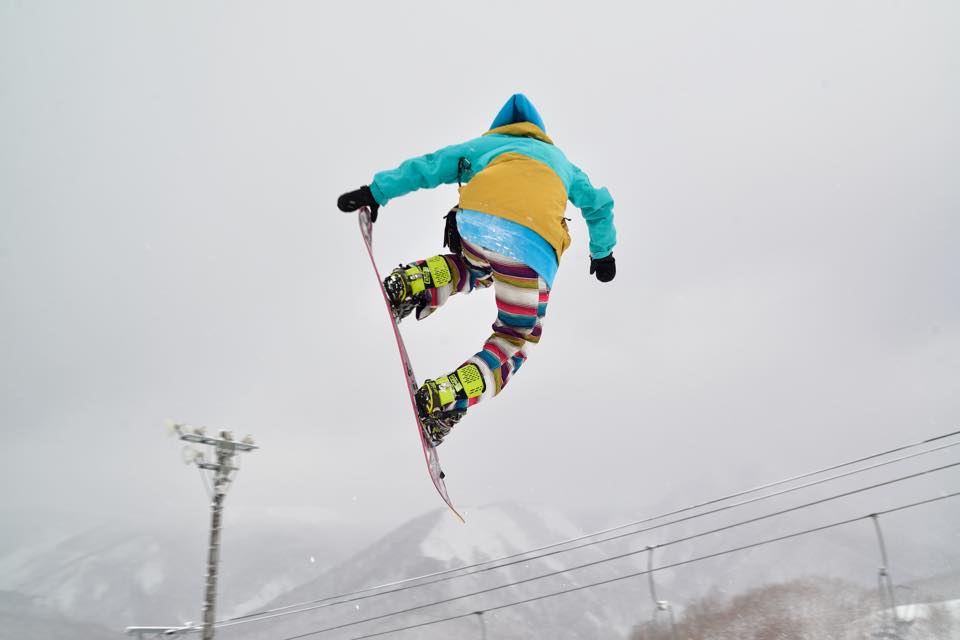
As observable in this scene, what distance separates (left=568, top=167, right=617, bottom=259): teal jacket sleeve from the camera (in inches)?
205

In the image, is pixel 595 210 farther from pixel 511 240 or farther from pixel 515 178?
pixel 511 240

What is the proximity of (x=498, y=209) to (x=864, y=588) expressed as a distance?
15.1 feet

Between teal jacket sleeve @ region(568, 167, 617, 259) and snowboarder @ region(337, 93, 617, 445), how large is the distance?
0.01 meters

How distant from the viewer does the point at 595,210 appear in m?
5.41

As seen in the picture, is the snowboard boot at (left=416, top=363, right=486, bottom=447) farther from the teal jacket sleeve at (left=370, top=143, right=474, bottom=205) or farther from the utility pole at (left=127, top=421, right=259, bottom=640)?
the utility pole at (left=127, top=421, right=259, bottom=640)

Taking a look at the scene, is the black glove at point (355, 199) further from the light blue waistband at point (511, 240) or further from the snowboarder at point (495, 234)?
the light blue waistband at point (511, 240)

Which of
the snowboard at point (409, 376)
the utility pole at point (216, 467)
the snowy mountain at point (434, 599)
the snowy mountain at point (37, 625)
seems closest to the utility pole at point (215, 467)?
the utility pole at point (216, 467)

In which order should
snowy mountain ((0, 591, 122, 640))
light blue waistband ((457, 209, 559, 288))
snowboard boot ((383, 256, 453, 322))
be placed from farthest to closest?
snowy mountain ((0, 591, 122, 640))
snowboard boot ((383, 256, 453, 322))
light blue waistband ((457, 209, 559, 288))

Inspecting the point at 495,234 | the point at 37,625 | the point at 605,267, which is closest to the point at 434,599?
the point at 37,625

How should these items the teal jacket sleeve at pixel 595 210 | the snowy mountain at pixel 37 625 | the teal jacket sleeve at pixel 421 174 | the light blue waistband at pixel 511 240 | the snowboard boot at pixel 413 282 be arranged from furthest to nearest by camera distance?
1. the snowy mountain at pixel 37 625
2. the teal jacket sleeve at pixel 595 210
3. the snowboard boot at pixel 413 282
4. the teal jacket sleeve at pixel 421 174
5. the light blue waistband at pixel 511 240

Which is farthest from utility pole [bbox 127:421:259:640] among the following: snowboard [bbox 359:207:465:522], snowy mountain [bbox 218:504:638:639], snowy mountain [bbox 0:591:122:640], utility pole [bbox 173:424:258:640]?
snowy mountain [bbox 0:591:122:640]

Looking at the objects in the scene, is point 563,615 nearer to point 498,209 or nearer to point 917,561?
point 917,561

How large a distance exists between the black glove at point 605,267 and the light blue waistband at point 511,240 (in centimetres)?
167

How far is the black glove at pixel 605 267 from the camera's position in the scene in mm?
5930
